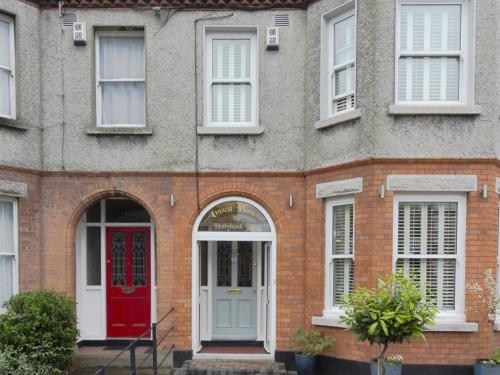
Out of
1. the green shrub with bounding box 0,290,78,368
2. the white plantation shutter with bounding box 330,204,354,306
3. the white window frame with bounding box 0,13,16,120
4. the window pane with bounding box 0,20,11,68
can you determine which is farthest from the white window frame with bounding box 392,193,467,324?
the window pane with bounding box 0,20,11,68

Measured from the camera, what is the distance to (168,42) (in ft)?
24.7

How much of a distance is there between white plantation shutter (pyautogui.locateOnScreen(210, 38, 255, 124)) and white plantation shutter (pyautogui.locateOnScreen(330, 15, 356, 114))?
1564 mm

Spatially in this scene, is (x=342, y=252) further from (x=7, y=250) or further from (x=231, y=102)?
(x=7, y=250)

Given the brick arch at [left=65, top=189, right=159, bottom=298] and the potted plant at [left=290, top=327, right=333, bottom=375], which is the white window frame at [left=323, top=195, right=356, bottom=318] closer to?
the potted plant at [left=290, top=327, right=333, bottom=375]

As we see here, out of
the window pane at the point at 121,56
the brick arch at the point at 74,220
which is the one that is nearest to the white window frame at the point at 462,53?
the window pane at the point at 121,56

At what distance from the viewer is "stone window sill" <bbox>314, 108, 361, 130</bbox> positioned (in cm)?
659

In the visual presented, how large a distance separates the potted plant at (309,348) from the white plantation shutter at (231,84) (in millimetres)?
3951

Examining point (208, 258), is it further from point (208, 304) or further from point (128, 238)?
point (128, 238)

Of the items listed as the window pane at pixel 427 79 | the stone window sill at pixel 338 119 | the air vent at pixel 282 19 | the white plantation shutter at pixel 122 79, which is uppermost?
the air vent at pixel 282 19

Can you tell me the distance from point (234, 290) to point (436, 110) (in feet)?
16.4

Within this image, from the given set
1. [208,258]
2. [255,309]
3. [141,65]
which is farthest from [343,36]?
[255,309]

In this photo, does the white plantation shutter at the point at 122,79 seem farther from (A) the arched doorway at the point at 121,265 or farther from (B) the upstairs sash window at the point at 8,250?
(B) the upstairs sash window at the point at 8,250

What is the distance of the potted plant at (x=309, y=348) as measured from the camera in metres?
6.90

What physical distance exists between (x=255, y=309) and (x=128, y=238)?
3.00 m
